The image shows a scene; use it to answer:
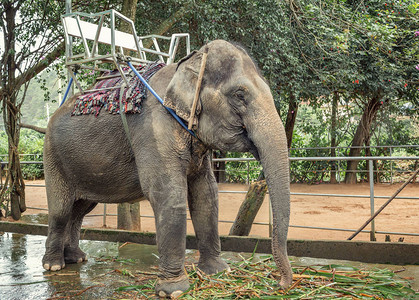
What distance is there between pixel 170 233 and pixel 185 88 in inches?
42.2

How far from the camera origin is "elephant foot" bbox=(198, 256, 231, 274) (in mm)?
4164

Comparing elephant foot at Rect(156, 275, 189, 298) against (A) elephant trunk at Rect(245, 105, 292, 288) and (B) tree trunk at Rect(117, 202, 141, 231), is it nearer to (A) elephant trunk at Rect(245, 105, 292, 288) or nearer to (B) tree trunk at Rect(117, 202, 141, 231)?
(A) elephant trunk at Rect(245, 105, 292, 288)

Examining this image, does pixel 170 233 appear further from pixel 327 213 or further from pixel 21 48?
pixel 327 213

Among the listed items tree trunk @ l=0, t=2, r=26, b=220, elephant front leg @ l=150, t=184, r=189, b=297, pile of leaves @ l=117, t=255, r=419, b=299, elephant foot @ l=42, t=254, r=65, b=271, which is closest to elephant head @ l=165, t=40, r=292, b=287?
pile of leaves @ l=117, t=255, r=419, b=299

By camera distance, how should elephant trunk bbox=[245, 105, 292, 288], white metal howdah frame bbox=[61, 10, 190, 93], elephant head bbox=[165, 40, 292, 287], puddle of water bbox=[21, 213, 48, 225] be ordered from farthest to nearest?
1. puddle of water bbox=[21, 213, 48, 225]
2. white metal howdah frame bbox=[61, 10, 190, 93]
3. elephant head bbox=[165, 40, 292, 287]
4. elephant trunk bbox=[245, 105, 292, 288]

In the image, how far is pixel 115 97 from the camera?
4.11m

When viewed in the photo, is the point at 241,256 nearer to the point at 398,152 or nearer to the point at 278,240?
the point at 278,240

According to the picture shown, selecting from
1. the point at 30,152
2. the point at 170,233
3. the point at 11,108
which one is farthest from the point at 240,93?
the point at 30,152

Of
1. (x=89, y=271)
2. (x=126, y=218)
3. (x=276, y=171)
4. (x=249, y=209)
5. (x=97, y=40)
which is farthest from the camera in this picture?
(x=126, y=218)

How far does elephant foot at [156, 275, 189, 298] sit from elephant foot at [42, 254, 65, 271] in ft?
4.23

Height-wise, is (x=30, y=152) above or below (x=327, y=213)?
above

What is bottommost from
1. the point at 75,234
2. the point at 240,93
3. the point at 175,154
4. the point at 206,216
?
the point at 75,234

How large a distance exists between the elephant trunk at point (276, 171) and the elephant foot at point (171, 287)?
2.64 feet

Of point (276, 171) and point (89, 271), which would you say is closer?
point (276, 171)
